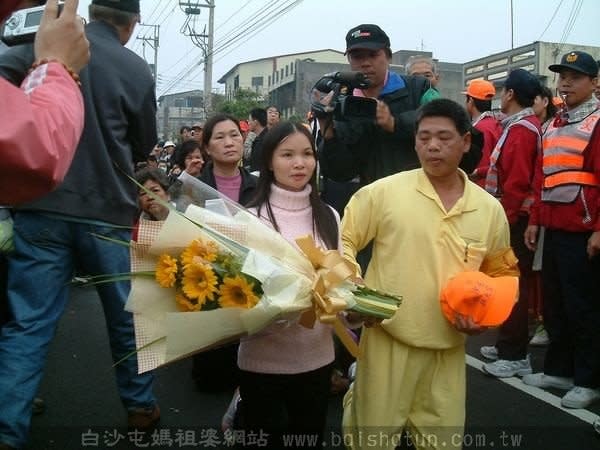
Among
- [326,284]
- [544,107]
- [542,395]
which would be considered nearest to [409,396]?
[326,284]

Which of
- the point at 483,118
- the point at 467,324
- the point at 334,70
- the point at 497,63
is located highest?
the point at 497,63

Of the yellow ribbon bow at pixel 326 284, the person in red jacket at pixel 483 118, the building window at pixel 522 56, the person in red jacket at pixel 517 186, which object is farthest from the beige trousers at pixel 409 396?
the building window at pixel 522 56

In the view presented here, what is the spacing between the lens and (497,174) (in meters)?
4.82

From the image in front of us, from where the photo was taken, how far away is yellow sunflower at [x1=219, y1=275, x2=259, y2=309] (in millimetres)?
2039

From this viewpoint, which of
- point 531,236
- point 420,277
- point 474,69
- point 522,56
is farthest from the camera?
point 474,69

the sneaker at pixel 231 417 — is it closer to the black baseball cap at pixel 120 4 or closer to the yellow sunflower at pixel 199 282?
the yellow sunflower at pixel 199 282

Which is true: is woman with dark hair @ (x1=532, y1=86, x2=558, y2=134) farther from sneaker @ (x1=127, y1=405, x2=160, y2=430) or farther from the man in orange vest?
sneaker @ (x1=127, y1=405, x2=160, y2=430)

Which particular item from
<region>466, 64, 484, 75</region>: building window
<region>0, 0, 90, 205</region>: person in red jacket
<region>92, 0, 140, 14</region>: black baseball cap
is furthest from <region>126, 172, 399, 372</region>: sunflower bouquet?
<region>466, 64, 484, 75</region>: building window

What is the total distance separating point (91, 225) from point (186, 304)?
1.09 metres

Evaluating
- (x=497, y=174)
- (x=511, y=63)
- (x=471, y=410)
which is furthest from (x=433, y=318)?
(x=511, y=63)

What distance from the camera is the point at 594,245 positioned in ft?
12.3

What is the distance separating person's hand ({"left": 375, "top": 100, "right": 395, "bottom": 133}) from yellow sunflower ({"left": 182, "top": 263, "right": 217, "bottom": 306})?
1.59 meters

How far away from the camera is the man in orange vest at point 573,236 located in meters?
3.88

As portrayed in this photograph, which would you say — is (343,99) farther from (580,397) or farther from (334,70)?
(334,70)
